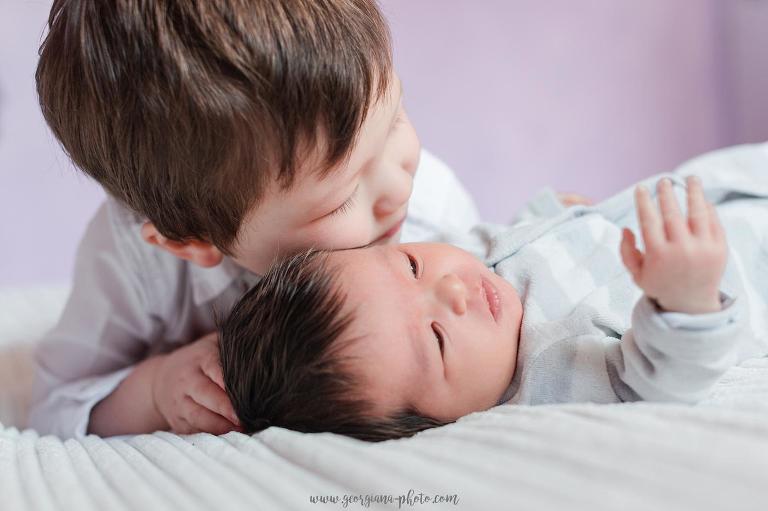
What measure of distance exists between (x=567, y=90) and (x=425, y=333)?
1.39m

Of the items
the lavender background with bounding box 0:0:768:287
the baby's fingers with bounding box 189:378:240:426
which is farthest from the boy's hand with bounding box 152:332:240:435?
the lavender background with bounding box 0:0:768:287

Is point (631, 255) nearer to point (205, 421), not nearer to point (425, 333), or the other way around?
point (425, 333)

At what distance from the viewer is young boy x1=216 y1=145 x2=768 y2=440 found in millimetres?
574

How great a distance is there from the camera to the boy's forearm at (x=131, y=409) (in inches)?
35.4

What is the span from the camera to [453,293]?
2.27ft

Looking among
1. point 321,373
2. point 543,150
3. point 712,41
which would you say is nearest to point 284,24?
point 321,373

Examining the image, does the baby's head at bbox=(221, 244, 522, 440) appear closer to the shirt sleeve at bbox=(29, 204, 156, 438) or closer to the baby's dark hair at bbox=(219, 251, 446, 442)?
the baby's dark hair at bbox=(219, 251, 446, 442)

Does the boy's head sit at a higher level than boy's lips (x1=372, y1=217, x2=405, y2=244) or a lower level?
→ higher

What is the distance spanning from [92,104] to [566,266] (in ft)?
1.65

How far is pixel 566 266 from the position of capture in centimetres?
83

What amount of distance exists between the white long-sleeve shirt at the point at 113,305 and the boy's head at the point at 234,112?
0.69 ft

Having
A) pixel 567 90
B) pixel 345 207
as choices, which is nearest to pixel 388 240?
pixel 345 207

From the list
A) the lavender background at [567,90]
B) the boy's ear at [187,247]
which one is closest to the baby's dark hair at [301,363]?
the boy's ear at [187,247]

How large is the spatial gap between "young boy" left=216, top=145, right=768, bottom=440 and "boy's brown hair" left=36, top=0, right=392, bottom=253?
0.37 feet
